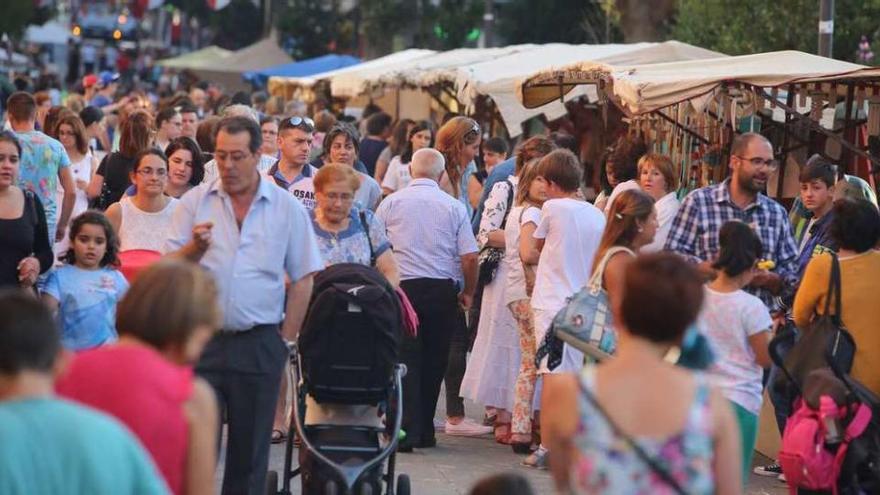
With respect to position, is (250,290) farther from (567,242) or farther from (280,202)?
(567,242)

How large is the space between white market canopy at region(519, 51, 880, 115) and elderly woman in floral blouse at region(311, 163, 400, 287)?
3.67 metres

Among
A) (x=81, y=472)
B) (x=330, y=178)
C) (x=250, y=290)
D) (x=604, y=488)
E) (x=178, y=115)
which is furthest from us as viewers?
(x=178, y=115)

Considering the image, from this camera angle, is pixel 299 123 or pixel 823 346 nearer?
pixel 823 346

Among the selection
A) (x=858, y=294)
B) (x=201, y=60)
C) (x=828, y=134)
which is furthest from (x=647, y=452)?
(x=201, y=60)

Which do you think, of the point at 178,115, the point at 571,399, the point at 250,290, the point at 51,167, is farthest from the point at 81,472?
the point at 178,115

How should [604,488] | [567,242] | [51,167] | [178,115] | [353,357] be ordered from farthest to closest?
[178,115] < [51,167] < [567,242] < [353,357] < [604,488]

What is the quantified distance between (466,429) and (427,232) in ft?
5.53

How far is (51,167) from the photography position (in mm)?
11984

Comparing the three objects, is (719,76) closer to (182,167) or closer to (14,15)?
(182,167)

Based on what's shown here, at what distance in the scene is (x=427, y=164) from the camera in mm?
10836

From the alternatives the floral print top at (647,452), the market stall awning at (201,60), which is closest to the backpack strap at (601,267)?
the floral print top at (647,452)

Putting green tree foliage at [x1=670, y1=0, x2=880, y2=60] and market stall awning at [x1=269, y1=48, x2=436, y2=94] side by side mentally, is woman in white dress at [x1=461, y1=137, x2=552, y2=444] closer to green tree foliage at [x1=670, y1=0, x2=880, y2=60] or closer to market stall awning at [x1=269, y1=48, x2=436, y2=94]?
green tree foliage at [x1=670, y1=0, x2=880, y2=60]

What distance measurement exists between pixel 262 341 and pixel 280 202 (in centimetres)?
58

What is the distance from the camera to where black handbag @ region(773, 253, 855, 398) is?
26.4 ft
